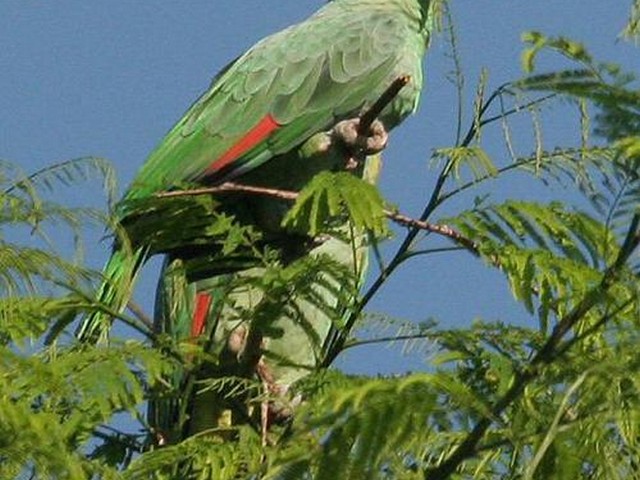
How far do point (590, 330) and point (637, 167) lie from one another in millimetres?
294

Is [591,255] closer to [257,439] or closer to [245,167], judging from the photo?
[257,439]

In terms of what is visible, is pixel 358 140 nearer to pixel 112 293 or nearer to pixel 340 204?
pixel 112 293

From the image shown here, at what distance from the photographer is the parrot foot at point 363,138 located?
4.73 meters

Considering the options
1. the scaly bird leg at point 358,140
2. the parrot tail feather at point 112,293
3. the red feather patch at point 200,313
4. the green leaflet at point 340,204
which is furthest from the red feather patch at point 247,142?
the green leaflet at point 340,204

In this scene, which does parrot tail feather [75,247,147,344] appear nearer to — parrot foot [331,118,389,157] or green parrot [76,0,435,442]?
green parrot [76,0,435,442]

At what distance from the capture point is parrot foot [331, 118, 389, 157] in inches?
186

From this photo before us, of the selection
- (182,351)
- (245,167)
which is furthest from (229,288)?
(245,167)

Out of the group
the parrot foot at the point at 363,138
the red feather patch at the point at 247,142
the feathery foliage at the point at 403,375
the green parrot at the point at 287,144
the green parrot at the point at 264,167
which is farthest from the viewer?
the red feather patch at the point at 247,142

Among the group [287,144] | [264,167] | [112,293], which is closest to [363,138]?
[287,144]

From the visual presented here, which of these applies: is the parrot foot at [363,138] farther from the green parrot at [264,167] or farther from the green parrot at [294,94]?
the green parrot at [294,94]

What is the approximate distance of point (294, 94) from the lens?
5434mm

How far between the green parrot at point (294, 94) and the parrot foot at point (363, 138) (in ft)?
0.58

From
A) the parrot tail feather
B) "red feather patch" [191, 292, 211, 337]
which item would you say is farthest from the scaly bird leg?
the parrot tail feather

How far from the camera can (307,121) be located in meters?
5.35
